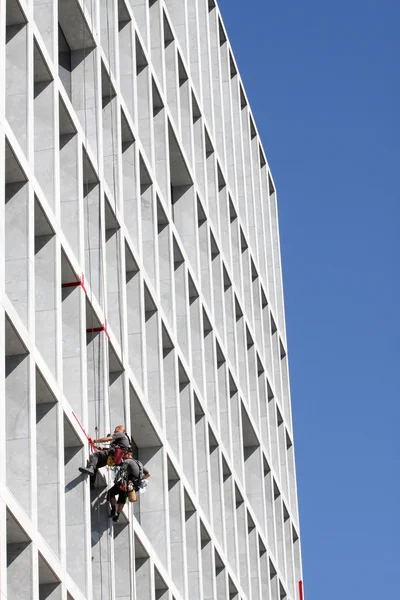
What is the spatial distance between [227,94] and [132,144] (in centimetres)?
2457

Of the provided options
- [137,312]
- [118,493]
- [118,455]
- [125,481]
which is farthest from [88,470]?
[137,312]

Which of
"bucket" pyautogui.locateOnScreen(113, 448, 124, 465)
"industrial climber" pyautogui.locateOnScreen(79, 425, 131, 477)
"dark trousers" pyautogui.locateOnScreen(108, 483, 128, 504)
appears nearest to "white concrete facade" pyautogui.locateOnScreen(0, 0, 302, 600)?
"dark trousers" pyautogui.locateOnScreen(108, 483, 128, 504)

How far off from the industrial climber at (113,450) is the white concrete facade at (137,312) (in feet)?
1.79

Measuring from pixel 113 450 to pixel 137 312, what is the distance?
381 inches

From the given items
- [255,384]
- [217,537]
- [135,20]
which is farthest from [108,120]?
[255,384]

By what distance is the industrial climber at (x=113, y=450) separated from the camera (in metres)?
45.8

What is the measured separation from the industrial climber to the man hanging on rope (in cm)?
47

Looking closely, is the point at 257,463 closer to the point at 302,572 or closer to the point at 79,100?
the point at 302,572

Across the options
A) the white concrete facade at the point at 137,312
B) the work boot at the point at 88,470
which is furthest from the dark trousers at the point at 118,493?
the work boot at the point at 88,470

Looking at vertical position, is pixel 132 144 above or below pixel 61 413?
above

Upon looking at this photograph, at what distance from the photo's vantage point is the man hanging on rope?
1848 inches

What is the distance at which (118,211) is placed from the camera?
53.6 m

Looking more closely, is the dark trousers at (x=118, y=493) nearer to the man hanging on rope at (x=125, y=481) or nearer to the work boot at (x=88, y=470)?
the man hanging on rope at (x=125, y=481)

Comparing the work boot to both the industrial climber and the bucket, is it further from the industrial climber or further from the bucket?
the bucket
